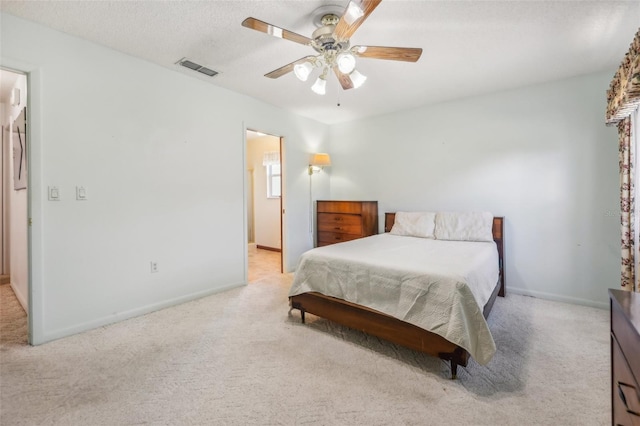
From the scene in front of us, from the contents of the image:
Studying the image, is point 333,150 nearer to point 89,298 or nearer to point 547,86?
point 547,86

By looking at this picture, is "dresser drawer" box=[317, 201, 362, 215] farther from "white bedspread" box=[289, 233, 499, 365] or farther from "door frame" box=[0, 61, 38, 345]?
"door frame" box=[0, 61, 38, 345]

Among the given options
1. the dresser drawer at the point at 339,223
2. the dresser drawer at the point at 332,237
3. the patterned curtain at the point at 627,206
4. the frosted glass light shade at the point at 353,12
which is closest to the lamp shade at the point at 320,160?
the dresser drawer at the point at 339,223

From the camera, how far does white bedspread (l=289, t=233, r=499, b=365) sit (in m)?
1.75

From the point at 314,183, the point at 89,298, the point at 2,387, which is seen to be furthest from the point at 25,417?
the point at 314,183

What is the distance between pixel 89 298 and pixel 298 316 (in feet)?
5.96

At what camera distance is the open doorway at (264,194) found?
19.8 ft

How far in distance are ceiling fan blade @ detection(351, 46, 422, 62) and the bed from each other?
1.48 metres

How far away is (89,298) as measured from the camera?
245cm

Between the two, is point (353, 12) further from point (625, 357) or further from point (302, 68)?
point (625, 357)

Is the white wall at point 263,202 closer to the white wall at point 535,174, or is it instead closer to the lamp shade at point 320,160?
the lamp shade at point 320,160

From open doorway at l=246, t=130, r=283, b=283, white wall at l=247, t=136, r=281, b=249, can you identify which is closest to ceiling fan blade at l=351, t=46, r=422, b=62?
open doorway at l=246, t=130, r=283, b=283

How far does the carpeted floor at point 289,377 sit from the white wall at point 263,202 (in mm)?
3608

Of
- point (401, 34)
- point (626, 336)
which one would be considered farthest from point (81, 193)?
point (626, 336)

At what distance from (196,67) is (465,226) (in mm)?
3427
